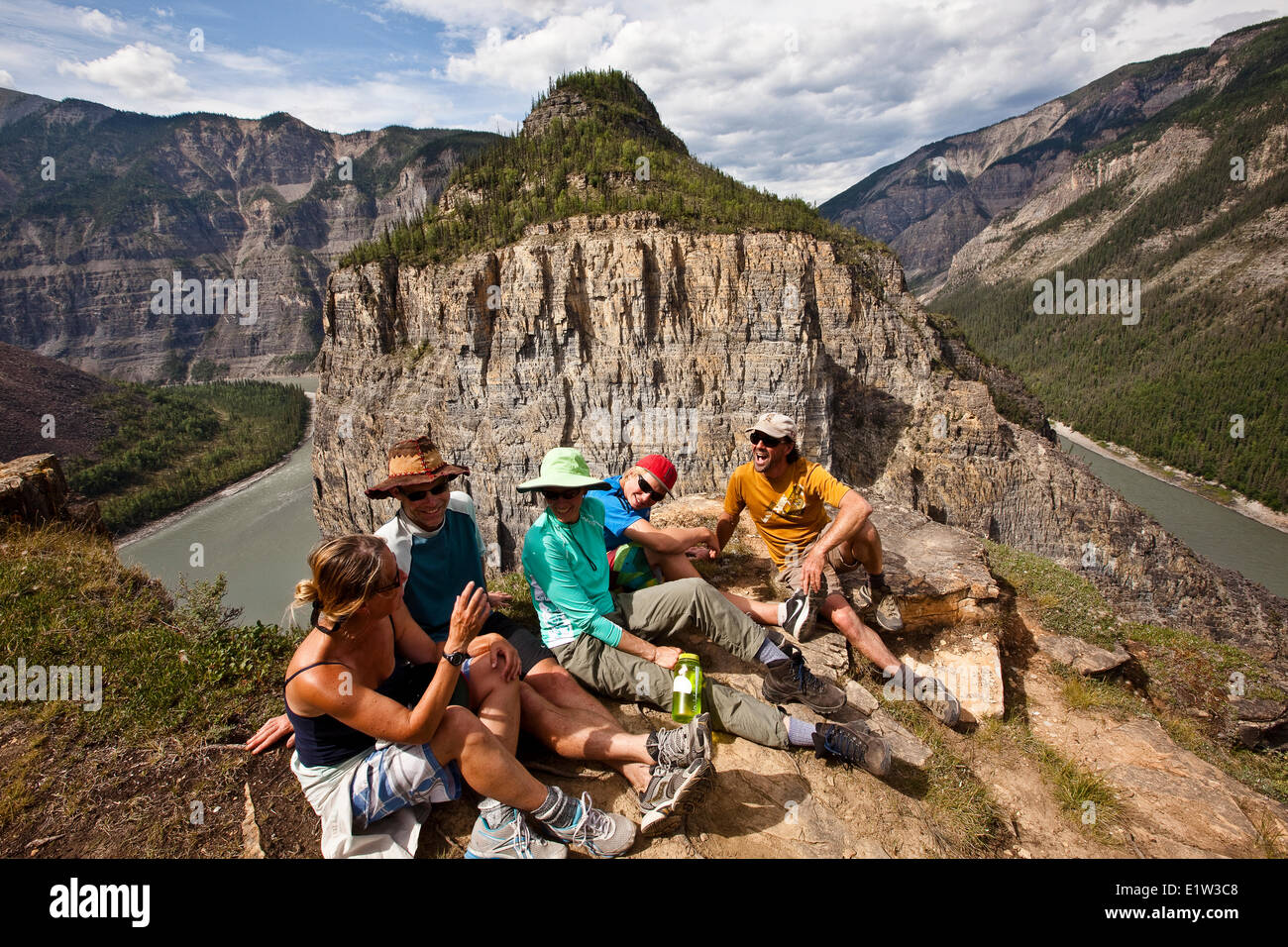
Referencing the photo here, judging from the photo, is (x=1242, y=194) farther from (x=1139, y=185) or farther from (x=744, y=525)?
(x=744, y=525)

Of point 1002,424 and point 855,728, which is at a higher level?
point 1002,424

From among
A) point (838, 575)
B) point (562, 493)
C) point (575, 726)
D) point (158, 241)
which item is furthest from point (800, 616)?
point (158, 241)

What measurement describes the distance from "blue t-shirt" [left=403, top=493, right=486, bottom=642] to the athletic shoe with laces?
2468 millimetres

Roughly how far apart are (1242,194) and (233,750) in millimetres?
138640

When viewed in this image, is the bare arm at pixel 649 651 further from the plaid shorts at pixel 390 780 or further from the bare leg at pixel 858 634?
the bare leg at pixel 858 634

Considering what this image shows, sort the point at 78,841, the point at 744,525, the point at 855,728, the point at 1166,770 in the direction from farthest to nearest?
the point at 744,525 < the point at 1166,770 < the point at 855,728 < the point at 78,841

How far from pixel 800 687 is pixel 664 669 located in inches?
43.2

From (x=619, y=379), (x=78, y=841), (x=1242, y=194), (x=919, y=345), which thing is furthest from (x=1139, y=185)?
(x=78, y=841)

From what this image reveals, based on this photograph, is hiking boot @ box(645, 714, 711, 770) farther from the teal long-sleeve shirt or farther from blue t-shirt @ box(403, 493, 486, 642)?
blue t-shirt @ box(403, 493, 486, 642)

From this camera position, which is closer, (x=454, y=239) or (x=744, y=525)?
(x=744, y=525)

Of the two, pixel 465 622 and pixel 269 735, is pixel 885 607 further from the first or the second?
pixel 269 735

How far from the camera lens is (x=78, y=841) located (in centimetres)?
324

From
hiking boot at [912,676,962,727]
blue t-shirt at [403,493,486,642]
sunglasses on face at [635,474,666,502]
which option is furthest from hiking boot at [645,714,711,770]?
hiking boot at [912,676,962,727]

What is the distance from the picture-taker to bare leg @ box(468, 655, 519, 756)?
3416 millimetres
